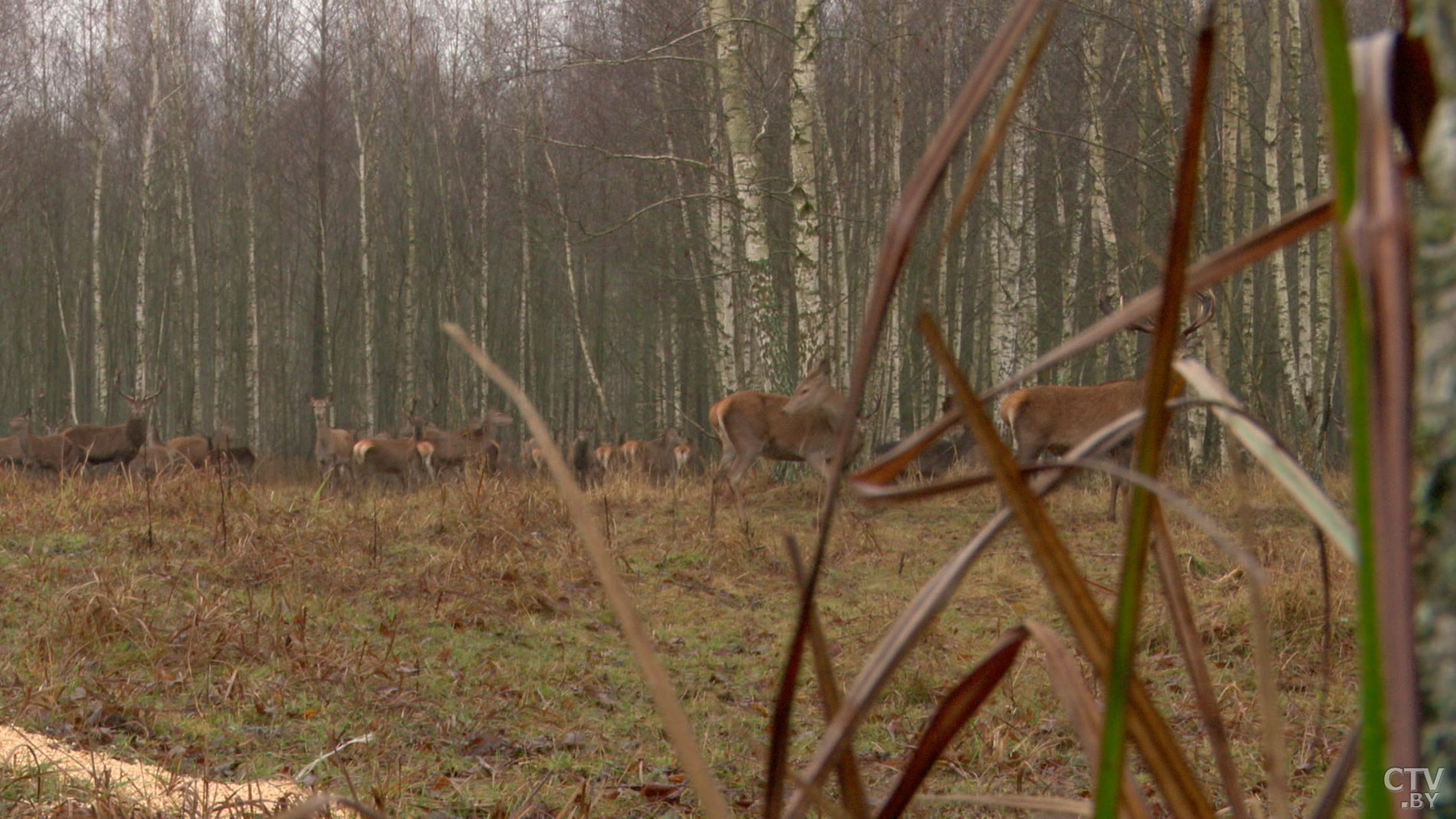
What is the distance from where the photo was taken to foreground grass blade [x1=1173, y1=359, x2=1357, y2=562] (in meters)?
0.47

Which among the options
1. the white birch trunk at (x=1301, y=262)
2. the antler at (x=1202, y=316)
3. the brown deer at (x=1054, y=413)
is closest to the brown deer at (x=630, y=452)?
the white birch trunk at (x=1301, y=262)

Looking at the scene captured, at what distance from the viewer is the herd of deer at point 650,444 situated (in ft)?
36.4

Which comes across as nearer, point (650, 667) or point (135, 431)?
point (650, 667)

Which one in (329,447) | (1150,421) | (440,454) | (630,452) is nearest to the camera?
(1150,421)

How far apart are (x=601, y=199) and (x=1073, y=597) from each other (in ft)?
95.9

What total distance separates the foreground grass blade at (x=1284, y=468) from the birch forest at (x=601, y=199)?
981cm

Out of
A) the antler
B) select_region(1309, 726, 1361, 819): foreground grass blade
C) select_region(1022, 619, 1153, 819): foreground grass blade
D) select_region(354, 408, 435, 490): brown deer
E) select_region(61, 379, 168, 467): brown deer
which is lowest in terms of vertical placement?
select_region(354, 408, 435, 490): brown deer

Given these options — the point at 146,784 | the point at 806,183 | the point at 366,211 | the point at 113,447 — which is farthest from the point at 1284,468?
the point at 366,211

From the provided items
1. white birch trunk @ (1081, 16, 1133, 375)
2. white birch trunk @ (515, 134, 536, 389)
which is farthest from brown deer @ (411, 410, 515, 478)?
white birch trunk @ (1081, 16, 1133, 375)

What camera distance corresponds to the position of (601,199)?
29234 millimetres

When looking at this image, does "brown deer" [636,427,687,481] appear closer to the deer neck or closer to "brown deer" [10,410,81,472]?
the deer neck

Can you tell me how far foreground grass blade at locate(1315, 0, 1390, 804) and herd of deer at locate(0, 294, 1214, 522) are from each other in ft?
27.4

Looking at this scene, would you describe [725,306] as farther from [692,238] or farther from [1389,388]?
[1389,388]

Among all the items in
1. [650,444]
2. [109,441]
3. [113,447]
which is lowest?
[650,444]
